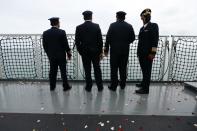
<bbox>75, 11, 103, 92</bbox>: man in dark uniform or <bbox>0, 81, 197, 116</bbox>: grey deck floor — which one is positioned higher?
<bbox>75, 11, 103, 92</bbox>: man in dark uniform

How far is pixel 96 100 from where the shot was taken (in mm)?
4023

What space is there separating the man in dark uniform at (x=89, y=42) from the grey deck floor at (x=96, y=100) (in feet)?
1.79

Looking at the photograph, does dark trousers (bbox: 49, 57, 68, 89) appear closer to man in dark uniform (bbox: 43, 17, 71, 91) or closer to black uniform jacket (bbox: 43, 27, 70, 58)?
man in dark uniform (bbox: 43, 17, 71, 91)

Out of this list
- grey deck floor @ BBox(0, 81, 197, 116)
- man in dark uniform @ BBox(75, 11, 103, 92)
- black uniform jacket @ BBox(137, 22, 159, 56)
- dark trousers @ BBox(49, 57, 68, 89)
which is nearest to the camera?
grey deck floor @ BBox(0, 81, 197, 116)

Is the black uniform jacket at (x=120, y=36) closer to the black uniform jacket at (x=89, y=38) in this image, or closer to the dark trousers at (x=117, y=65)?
the dark trousers at (x=117, y=65)

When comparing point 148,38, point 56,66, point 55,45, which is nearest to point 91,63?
point 56,66

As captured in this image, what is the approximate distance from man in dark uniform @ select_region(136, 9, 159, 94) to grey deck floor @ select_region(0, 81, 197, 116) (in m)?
0.42

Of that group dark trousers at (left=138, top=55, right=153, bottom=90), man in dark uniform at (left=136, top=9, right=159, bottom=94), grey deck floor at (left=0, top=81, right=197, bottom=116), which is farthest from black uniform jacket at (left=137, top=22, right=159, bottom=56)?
grey deck floor at (left=0, top=81, right=197, bottom=116)

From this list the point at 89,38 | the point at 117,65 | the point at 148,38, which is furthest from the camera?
the point at 117,65

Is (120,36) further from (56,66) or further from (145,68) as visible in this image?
(56,66)

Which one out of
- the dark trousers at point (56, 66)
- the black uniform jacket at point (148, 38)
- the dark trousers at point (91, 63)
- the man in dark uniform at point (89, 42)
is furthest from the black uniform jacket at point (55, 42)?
the black uniform jacket at point (148, 38)

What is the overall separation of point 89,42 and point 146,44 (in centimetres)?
112

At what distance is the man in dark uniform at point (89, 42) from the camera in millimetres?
4117

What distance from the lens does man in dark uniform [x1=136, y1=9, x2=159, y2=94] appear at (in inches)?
154
